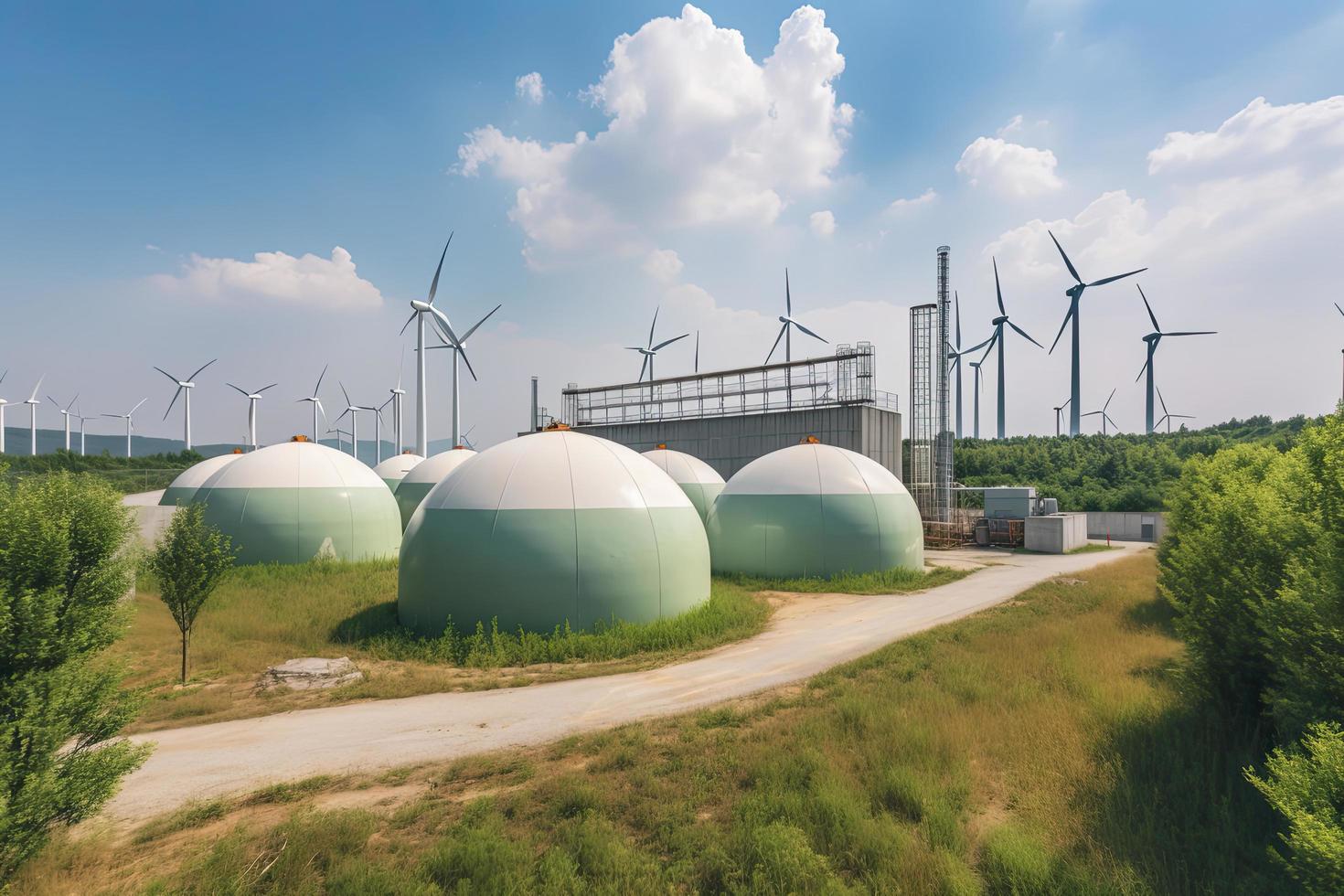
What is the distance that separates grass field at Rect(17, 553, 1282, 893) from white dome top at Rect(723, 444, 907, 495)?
59.8 ft

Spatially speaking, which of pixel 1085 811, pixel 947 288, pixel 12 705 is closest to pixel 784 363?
pixel 947 288

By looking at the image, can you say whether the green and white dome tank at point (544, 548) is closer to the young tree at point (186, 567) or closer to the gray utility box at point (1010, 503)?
the young tree at point (186, 567)

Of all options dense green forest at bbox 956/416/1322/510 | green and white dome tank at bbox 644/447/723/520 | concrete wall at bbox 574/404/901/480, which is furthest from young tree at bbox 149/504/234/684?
dense green forest at bbox 956/416/1322/510

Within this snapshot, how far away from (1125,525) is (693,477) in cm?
4678

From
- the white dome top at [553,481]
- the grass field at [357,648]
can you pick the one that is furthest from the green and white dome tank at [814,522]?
the white dome top at [553,481]

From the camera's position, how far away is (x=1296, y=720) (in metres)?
7.30

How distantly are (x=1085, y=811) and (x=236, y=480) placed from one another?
35.0 meters

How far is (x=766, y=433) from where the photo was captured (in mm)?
50062

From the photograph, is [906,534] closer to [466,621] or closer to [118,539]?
[466,621]

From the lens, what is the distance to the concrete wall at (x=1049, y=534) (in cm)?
4419

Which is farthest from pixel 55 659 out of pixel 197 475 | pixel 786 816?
pixel 197 475

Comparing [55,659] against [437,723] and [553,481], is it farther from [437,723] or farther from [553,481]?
[553,481]

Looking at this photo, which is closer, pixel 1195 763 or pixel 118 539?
pixel 118 539

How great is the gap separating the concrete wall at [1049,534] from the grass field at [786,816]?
37.0 m
